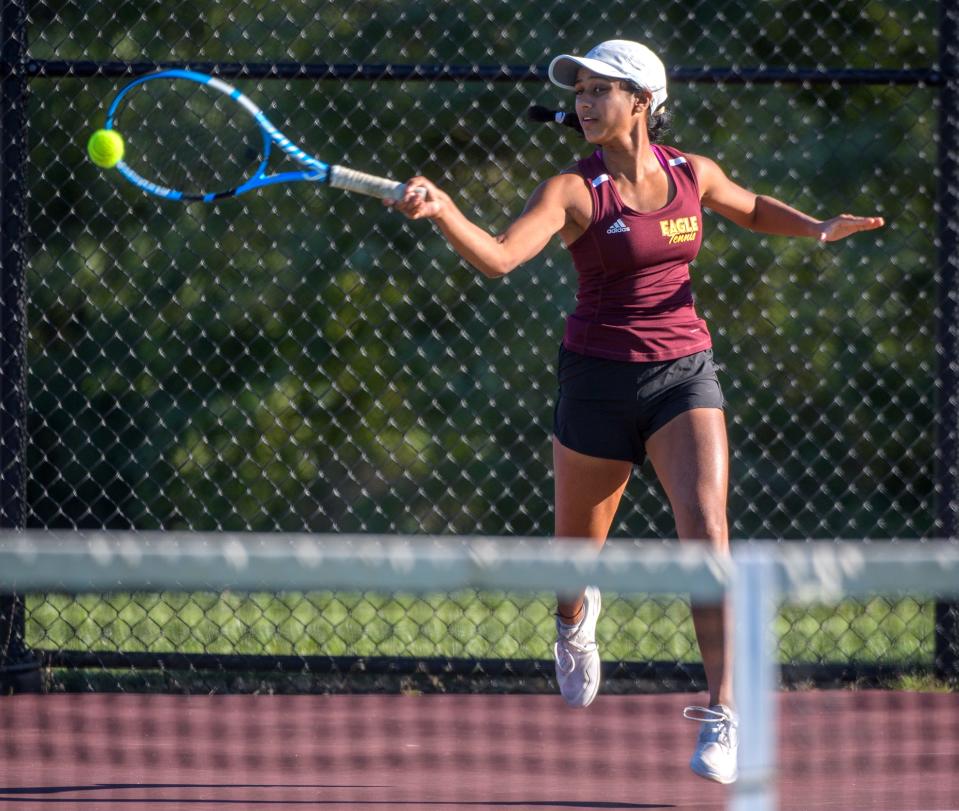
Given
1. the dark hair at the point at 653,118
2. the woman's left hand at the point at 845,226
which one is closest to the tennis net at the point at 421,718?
the woman's left hand at the point at 845,226

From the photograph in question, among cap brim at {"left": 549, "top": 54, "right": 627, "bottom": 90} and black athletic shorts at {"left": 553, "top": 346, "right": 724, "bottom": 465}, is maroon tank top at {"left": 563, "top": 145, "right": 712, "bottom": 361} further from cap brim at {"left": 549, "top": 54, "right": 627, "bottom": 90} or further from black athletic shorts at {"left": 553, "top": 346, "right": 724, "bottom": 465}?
cap brim at {"left": 549, "top": 54, "right": 627, "bottom": 90}

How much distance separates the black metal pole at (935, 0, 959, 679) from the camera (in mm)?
4402

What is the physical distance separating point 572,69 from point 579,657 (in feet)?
4.65

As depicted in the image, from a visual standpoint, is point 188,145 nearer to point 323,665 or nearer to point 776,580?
point 323,665

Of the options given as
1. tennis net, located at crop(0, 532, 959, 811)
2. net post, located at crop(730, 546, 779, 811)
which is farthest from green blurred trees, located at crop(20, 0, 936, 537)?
net post, located at crop(730, 546, 779, 811)

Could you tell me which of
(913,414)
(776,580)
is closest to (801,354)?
(913,414)

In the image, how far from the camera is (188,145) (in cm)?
526

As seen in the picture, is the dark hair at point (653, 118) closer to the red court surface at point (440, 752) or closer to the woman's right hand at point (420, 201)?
the woman's right hand at point (420, 201)

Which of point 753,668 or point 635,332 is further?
point 635,332

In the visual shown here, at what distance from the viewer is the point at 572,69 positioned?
3.44 m

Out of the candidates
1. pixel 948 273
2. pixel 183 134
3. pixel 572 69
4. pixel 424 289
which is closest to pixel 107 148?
pixel 572 69

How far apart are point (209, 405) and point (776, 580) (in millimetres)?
4796

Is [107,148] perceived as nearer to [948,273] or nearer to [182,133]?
[182,133]

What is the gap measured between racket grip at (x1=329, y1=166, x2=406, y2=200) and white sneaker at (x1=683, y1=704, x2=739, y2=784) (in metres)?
1.29
